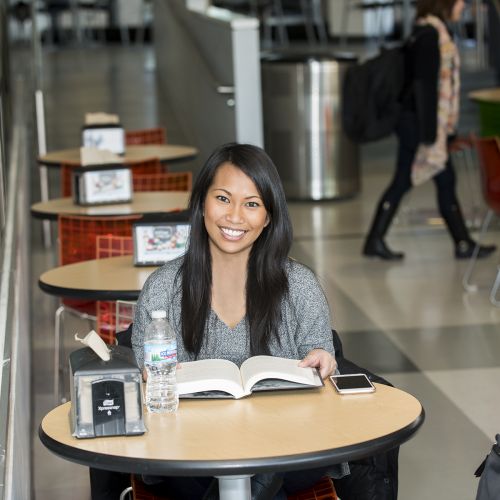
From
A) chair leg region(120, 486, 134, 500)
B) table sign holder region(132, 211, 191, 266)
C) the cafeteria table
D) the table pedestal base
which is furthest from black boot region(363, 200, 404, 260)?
the table pedestal base

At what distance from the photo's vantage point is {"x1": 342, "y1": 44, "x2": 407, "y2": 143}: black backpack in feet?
23.3

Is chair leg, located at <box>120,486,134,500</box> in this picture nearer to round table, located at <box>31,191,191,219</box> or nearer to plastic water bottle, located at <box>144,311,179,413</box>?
plastic water bottle, located at <box>144,311,179,413</box>

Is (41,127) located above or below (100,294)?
above

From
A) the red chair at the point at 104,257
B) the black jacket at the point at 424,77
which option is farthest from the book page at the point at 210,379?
the black jacket at the point at 424,77

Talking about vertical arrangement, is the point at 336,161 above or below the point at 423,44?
below

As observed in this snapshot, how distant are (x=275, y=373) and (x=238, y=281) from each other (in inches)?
18.6

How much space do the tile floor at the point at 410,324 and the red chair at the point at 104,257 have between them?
0.49 meters

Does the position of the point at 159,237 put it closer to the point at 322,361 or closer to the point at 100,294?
the point at 100,294

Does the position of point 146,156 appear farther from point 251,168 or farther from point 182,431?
point 182,431

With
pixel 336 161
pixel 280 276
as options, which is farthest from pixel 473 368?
pixel 336 161

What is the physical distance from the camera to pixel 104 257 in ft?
15.8

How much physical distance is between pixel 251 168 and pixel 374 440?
865mm

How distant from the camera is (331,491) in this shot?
295 centimetres

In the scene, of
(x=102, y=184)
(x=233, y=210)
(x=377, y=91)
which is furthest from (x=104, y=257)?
(x=377, y=91)
